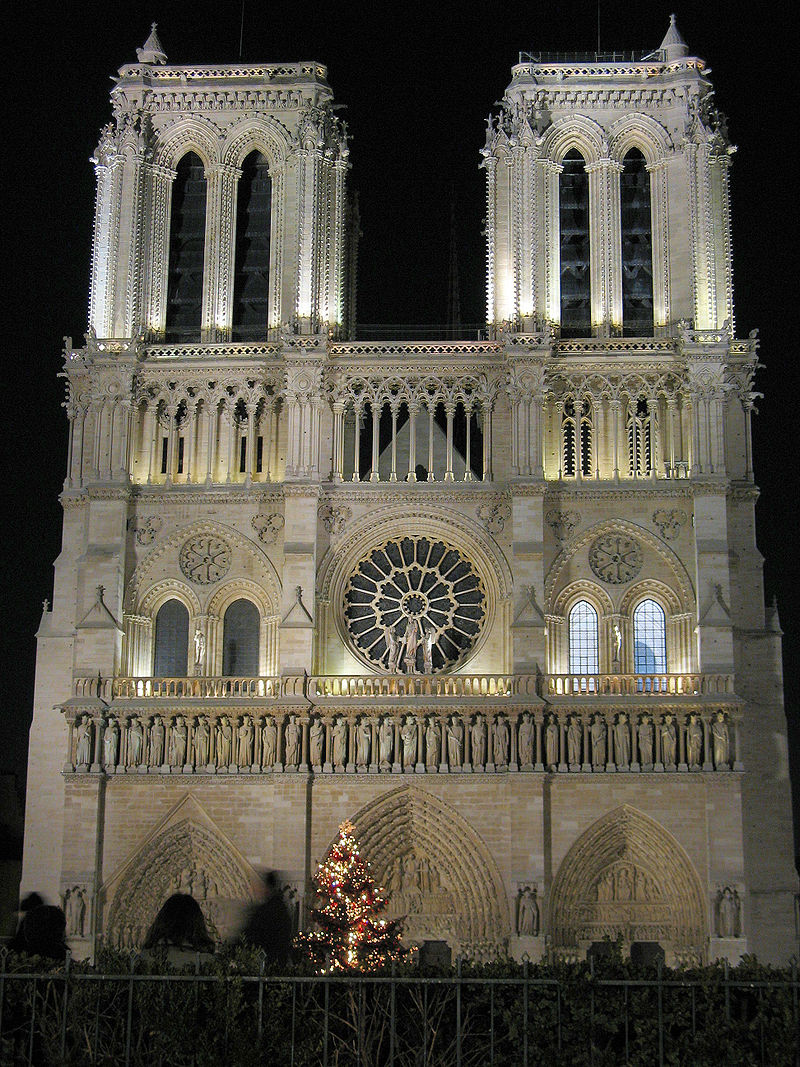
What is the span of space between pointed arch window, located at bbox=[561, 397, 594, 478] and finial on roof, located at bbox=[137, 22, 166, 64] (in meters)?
13.1

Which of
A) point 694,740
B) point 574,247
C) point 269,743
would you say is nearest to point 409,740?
point 269,743

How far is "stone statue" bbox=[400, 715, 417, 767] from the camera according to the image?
31.7 m

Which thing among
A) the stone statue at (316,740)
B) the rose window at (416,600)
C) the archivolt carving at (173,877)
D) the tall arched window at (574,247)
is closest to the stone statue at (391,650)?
the rose window at (416,600)

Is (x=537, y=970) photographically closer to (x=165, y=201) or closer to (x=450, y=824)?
(x=450, y=824)

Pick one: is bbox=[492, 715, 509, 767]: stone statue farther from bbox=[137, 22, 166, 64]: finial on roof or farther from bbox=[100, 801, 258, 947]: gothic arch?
bbox=[137, 22, 166, 64]: finial on roof

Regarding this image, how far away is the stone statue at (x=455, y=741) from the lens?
3156 cm

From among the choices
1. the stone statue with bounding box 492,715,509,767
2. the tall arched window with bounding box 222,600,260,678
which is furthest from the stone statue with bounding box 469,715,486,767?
the tall arched window with bounding box 222,600,260,678

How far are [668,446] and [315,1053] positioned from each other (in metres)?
22.2

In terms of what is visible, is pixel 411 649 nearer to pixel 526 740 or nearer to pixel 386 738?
pixel 386 738

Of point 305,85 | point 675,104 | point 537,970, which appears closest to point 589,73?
point 675,104

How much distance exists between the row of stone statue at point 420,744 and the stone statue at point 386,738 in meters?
0.02

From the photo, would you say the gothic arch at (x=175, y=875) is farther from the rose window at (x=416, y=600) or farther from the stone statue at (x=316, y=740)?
the rose window at (x=416, y=600)

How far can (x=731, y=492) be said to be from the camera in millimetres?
33719

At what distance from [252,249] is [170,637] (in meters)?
9.57
